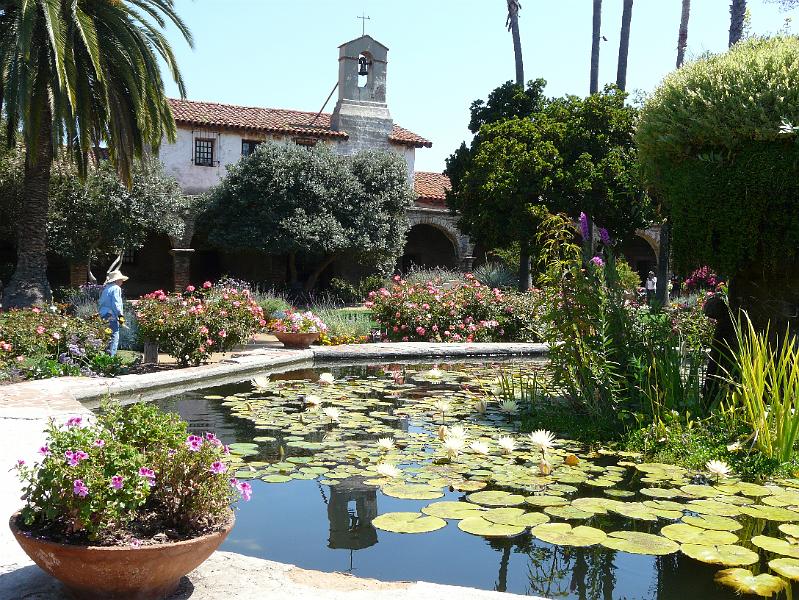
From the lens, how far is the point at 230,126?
82.7ft

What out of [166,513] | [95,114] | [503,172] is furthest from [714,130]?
[503,172]

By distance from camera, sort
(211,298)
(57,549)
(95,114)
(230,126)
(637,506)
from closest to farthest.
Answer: (57,549) < (637,506) < (211,298) < (95,114) < (230,126)

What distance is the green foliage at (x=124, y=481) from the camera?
274 cm

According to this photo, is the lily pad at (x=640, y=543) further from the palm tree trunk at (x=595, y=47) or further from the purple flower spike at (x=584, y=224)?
the palm tree trunk at (x=595, y=47)

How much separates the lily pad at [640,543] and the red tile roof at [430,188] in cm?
2323

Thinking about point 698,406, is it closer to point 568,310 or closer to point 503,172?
point 568,310

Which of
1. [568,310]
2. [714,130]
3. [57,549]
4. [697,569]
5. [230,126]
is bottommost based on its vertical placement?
[697,569]

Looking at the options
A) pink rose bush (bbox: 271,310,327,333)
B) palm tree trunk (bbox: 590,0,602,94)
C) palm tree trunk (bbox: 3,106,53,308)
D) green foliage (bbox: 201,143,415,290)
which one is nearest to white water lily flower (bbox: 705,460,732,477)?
pink rose bush (bbox: 271,310,327,333)

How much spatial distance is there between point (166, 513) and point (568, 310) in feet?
13.5

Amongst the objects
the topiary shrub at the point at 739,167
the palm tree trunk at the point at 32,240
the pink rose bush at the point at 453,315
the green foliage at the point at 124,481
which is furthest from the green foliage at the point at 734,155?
the palm tree trunk at the point at 32,240

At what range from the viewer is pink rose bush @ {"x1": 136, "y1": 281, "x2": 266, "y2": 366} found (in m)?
9.50

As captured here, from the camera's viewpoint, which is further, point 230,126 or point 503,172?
point 230,126

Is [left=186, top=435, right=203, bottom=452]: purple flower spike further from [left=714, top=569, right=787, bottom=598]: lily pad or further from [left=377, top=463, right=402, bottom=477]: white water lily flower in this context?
[left=714, top=569, right=787, bottom=598]: lily pad

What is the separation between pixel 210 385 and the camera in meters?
8.71
